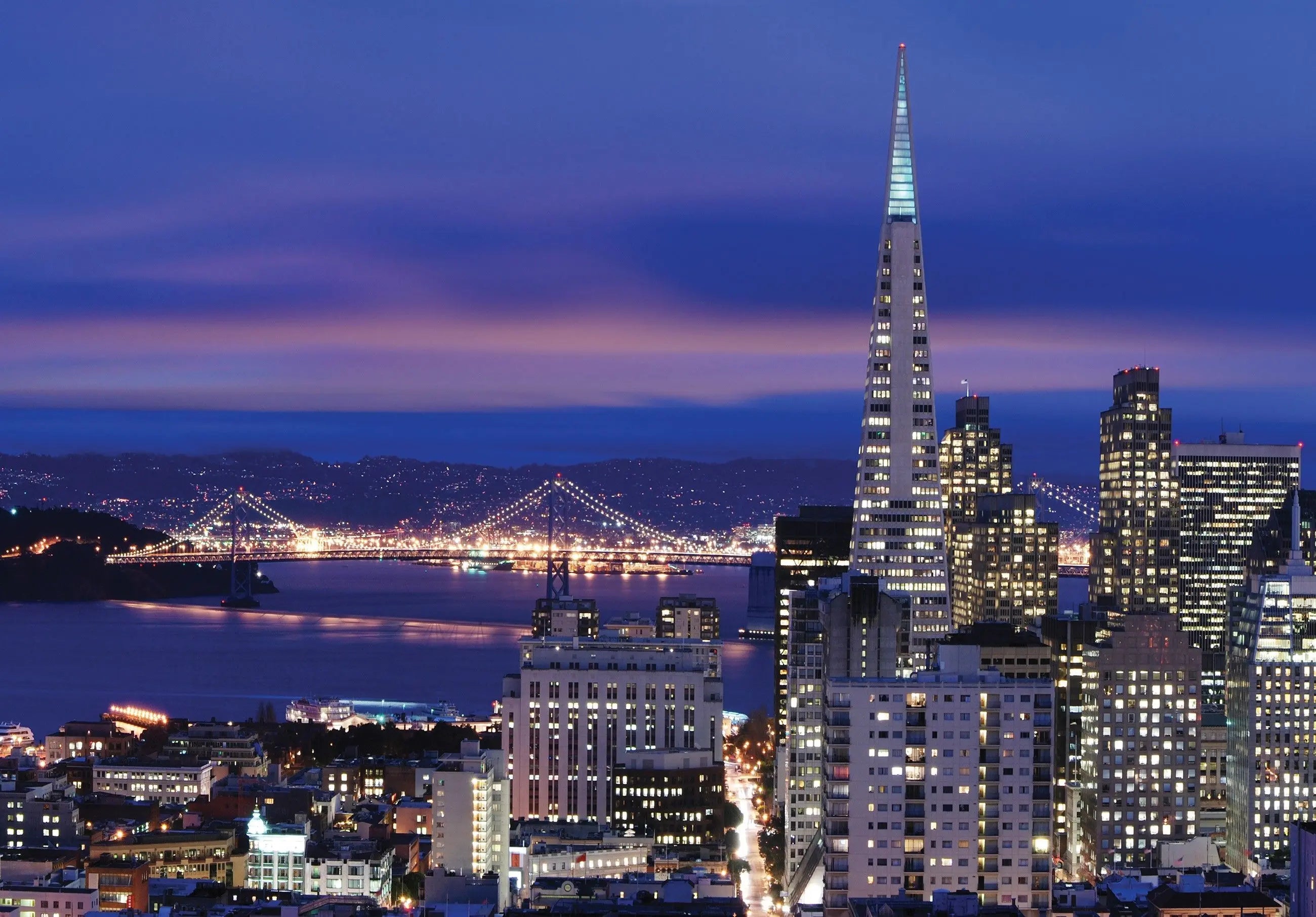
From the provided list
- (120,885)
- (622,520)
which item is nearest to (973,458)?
(120,885)

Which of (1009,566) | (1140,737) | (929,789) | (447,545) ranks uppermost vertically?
(447,545)

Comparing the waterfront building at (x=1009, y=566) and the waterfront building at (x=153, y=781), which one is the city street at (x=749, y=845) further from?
the waterfront building at (x=1009, y=566)

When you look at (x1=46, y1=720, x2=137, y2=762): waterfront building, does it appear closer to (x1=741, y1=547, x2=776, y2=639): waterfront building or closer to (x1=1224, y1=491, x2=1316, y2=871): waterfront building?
(x1=1224, y1=491, x2=1316, y2=871): waterfront building

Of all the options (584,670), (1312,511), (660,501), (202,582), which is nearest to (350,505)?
(660,501)

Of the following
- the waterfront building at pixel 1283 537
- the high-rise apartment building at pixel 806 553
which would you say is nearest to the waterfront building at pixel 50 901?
the high-rise apartment building at pixel 806 553

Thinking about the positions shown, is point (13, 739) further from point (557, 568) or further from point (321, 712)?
point (557, 568)

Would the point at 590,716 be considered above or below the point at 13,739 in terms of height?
above

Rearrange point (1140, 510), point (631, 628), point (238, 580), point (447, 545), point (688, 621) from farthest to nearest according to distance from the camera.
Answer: point (238, 580), point (447, 545), point (1140, 510), point (688, 621), point (631, 628)
